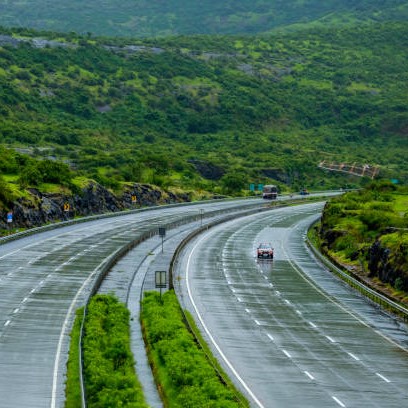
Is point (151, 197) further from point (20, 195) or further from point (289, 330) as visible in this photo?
point (289, 330)

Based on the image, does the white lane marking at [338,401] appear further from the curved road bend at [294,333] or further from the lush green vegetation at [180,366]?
the lush green vegetation at [180,366]

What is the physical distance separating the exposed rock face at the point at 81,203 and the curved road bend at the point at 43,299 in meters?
3.15

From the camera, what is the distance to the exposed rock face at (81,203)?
95.9 meters

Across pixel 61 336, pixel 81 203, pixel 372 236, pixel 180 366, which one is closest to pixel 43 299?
pixel 61 336

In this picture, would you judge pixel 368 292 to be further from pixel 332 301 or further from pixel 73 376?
pixel 73 376

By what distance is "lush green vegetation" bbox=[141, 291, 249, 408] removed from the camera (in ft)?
95.9

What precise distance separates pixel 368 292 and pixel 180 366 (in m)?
26.2

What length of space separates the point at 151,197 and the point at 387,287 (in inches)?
3346

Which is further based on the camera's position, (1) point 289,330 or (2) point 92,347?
(1) point 289,330

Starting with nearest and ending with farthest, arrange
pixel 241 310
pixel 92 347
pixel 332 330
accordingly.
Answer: pixel 92 347 → pixel 332 330 → pixel 241 310

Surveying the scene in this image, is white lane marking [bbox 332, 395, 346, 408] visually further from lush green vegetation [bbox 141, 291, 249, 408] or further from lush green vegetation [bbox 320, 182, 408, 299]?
lush green vegetation [bbox 320, 182, 408, 299]

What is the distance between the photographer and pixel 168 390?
106 ft

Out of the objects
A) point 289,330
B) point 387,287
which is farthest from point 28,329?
point 387,287

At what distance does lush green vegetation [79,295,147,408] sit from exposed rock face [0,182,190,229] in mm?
44933
